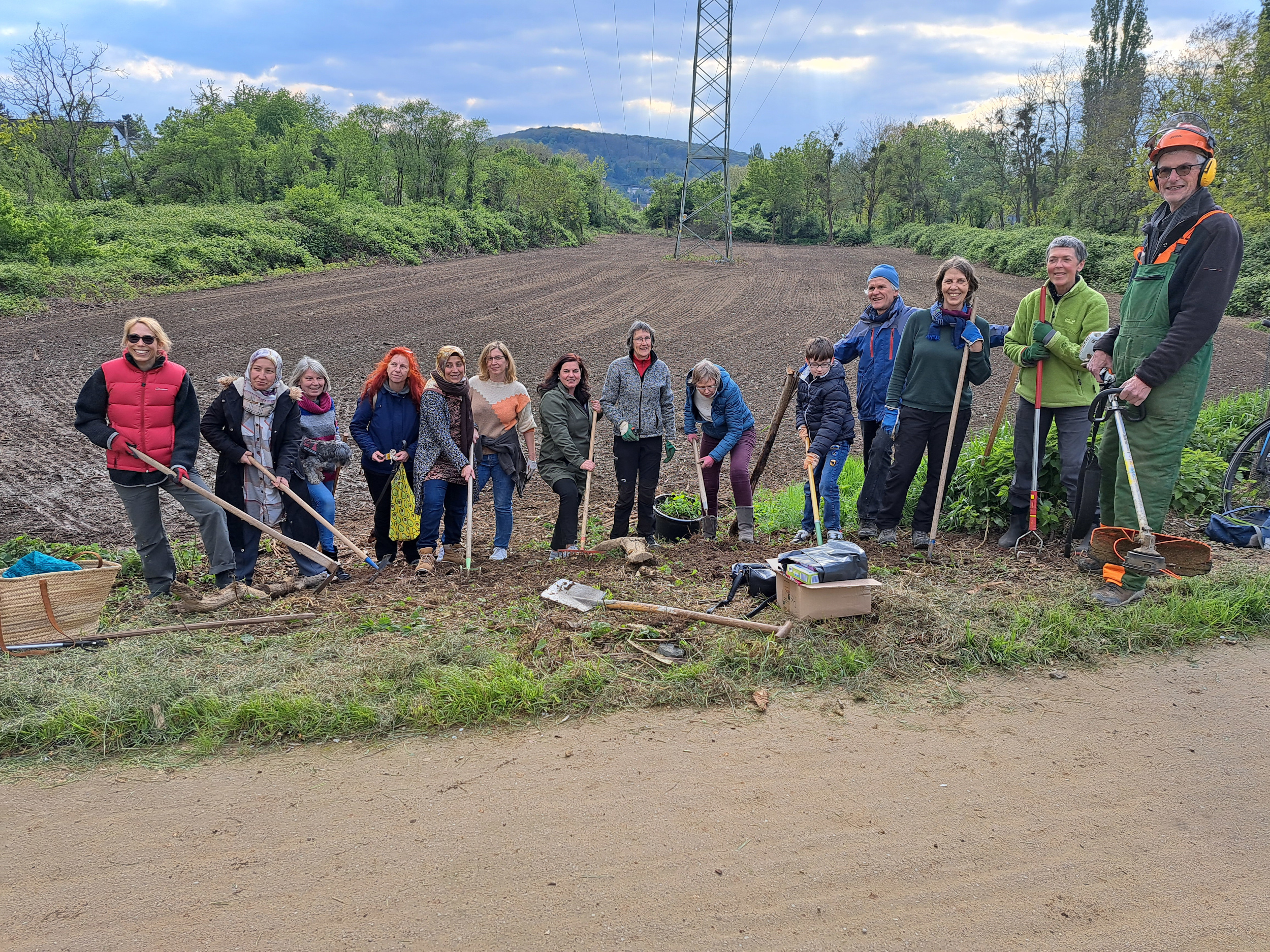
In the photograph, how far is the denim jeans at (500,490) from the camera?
6.66 meters

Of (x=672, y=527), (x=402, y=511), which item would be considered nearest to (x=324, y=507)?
(x=402, y=511)

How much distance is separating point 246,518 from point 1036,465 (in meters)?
5.83

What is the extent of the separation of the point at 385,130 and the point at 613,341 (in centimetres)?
3490

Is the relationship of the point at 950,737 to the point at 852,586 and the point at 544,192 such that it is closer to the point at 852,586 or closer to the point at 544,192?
the point at 852,586

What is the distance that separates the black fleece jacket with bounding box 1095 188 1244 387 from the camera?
14.8 ft

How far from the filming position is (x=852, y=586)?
15.1 ft

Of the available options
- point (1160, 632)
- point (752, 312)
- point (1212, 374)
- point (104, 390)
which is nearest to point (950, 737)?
point (1160, 632)

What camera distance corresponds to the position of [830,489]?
6504 mm

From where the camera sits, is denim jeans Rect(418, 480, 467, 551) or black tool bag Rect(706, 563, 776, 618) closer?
black tool bag Rect(706, 563, 776, 618)

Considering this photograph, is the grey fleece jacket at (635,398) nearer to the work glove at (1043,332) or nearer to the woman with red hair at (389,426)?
the woman with red hair at (389,426)

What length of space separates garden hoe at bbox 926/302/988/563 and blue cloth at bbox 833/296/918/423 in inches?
22.9

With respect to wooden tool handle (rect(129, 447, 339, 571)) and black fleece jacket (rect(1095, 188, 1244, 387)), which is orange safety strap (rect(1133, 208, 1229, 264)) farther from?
wooden tool handle (rect(129, 447, 339, 571))

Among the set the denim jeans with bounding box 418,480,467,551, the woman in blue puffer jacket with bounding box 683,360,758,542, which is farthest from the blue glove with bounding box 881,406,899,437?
the denim jeans with bounding box 418,480,467,551

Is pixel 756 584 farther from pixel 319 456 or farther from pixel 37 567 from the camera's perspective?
pixel 37 567
